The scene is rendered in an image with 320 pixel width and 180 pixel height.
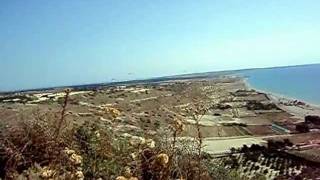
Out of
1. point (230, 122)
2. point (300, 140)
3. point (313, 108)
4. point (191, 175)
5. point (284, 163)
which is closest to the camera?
point (191, 175)

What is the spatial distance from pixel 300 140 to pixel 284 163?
11.8 metres

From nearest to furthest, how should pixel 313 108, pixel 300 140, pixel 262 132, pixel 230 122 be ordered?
1. pixel 300 140
2. pixel 262 132
3. pixel 230 122
4. pixel 313 108

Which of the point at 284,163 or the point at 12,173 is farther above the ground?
the point at 12,173

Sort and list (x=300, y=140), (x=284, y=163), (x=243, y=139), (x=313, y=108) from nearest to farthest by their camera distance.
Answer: (x=284, y=163), (x=300, y=140), (x=243, y=139), (x=313, y=108)

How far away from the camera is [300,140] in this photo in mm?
45531

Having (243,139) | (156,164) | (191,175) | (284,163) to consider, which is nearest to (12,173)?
(156,164)

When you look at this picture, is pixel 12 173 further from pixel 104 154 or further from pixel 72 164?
pixel 104 154

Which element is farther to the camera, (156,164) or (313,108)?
(313,108)

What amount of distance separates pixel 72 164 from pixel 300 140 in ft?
147

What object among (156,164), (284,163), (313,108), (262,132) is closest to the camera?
(156,164)


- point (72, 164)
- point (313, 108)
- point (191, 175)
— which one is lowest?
point (313, 108)

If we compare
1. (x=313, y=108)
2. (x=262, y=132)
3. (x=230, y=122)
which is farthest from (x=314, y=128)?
(x=313, y=108)

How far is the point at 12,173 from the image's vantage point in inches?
131

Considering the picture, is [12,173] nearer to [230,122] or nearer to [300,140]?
[300,140]
